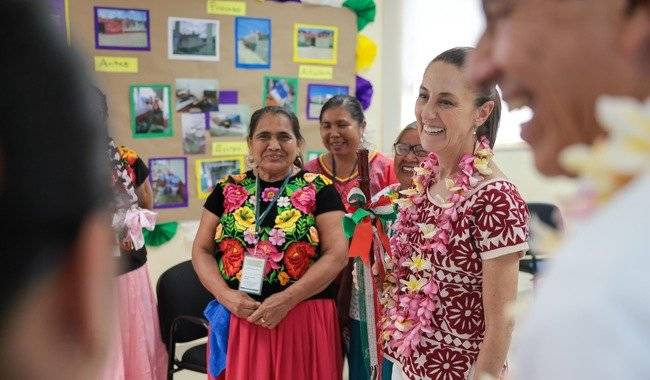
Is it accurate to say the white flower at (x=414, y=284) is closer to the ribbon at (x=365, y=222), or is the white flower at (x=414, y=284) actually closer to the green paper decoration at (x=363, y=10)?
the ribbon at (x=365, y=222)

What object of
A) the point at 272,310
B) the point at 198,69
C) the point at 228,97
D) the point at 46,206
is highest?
the point at 198,69

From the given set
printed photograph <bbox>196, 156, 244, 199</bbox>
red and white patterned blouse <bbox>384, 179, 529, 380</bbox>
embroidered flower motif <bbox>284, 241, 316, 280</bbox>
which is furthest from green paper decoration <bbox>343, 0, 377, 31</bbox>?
red and white patterned blouse <bbox>384, 179, 529, 380</bbox>

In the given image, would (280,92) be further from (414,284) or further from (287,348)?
(414,284)

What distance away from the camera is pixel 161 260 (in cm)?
300

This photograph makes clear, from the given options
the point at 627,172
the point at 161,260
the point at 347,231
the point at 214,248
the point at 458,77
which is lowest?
the point at 161,260

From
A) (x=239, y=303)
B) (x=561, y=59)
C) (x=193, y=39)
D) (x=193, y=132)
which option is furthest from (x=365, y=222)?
(x=193, y=39)

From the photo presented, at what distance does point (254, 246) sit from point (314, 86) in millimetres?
1462

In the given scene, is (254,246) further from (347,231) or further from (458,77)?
(458,77)

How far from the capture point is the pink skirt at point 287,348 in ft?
6.56

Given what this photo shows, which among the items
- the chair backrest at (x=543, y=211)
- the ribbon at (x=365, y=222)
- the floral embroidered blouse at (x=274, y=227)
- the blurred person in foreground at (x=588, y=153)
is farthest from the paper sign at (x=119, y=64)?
the blurred person in foreground at (x=588, y=153)

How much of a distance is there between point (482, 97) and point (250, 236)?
904mm

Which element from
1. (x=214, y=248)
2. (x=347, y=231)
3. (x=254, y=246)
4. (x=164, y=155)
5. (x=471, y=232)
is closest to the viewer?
(x=471, y=232)

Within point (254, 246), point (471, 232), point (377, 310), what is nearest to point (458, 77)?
point (471, 232)

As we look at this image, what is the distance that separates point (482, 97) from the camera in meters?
1.42
